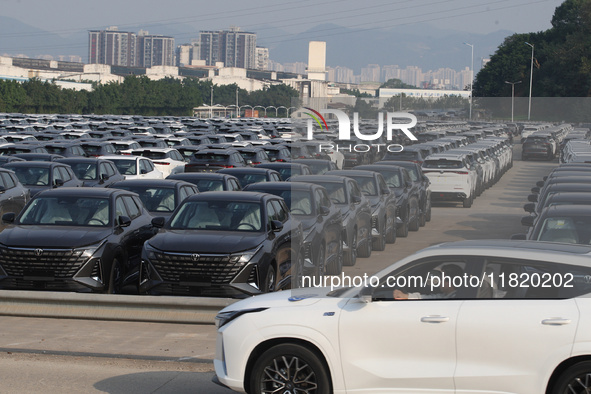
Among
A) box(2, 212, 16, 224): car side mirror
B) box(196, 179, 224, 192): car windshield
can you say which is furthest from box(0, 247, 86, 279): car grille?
box(196, 179, 224, 192): car windshield

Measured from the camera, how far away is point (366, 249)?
1694 centimetres

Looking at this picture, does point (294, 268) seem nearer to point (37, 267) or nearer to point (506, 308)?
point (37, 267)

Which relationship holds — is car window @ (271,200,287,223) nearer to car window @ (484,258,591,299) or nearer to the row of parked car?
the row of parked car

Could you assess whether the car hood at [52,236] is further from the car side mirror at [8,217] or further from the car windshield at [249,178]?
the car windshield at [249,178]

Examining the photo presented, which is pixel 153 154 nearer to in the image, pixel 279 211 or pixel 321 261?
pixel 321 261

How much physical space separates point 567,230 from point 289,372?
5.30m

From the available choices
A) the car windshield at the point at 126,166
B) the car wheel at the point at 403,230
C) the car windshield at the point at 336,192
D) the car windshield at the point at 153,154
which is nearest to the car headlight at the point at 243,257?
the car windshield at the point at 336,192

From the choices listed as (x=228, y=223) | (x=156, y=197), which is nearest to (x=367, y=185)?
(x=156, y=197)

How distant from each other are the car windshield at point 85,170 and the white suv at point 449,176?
32.2 ft

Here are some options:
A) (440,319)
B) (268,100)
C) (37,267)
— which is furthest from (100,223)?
(268,100)

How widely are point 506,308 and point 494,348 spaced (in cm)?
32

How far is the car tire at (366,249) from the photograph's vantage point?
55.6ft

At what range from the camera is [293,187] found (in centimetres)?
1530

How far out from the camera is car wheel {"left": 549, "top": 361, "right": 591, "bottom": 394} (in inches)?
250
